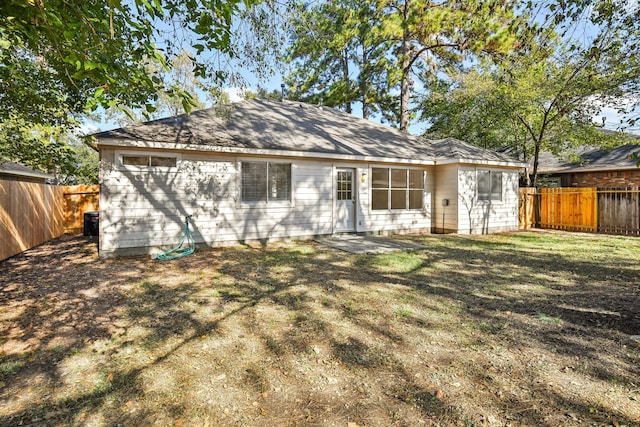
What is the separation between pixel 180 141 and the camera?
24.8 ft

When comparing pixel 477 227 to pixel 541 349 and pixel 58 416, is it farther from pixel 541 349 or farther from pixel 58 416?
pixel 58 416

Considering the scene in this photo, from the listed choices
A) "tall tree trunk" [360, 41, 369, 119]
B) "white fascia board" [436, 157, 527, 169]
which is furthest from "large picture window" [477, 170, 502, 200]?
"tall tree trunk" [360, 41, 369, 119]

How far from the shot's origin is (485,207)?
11445mm

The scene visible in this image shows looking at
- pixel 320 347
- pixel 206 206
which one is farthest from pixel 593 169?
pixel 320 347

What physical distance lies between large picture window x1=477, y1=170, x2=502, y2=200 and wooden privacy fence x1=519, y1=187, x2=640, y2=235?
2.28 metres

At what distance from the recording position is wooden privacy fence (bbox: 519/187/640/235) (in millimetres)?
10961

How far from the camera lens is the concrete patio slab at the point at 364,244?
7.86 metres

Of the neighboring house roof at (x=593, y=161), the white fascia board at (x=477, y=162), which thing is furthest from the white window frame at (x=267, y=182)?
the neighboring house roof at (x=593, y=161)

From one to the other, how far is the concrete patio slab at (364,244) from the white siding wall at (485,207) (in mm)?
3251

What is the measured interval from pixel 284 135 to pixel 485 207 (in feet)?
23.8

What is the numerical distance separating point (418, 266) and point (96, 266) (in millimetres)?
6147

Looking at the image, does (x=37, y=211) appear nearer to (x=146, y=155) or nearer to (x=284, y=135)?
(x=146, y=155)

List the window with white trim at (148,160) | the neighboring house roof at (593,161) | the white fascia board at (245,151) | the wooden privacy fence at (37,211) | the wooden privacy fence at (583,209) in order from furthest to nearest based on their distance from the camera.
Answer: the neighboring house roof at (593,161)
the wooden privacy fence at (583,209)
the window with white trim at (148,160)
the wooden privacy fence at (37,211)
the white fascia board at (245,151)

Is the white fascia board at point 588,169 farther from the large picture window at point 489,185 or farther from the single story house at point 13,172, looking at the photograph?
the single story house at point 13,172
